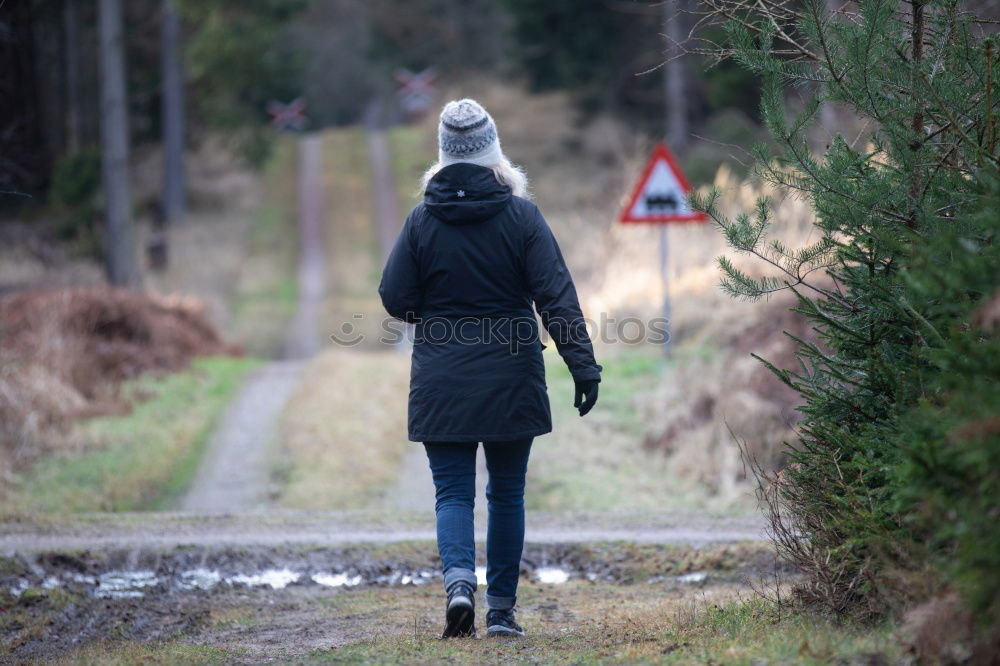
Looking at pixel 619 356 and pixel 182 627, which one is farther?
pixel 619 356

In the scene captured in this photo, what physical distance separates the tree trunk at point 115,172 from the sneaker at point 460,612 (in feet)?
59.3

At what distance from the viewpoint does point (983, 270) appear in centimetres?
290

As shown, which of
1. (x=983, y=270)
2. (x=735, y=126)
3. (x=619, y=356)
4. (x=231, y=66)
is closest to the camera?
(x=983, y=270)

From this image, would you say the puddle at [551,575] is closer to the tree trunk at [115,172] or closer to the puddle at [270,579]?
the puddle at [270,579]

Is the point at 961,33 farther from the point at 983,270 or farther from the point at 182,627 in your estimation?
the point at 182,627

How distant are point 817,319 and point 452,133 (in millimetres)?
1614

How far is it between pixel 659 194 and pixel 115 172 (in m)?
12.6

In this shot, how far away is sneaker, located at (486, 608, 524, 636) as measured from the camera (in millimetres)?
4695

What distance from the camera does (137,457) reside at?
1051 cm

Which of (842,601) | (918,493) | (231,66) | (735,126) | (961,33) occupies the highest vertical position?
(231,66)

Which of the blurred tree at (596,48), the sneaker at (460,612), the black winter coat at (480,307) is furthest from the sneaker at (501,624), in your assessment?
the blurred tree at (596,48)

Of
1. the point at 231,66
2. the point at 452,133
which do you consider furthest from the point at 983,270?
the point at 231,66

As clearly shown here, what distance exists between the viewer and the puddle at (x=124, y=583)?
20.3 ft

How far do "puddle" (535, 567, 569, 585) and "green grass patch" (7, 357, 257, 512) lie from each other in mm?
4035
